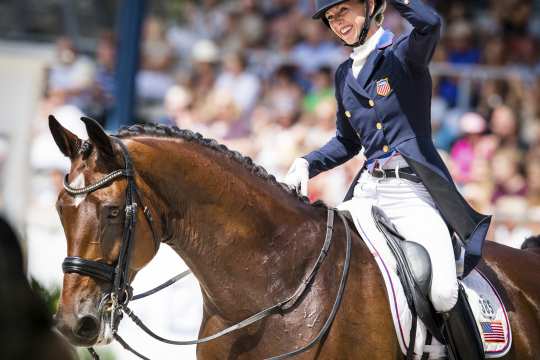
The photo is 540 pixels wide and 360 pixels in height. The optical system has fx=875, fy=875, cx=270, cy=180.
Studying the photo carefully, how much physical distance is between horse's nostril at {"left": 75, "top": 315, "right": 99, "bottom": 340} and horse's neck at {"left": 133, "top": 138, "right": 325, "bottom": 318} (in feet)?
1.70

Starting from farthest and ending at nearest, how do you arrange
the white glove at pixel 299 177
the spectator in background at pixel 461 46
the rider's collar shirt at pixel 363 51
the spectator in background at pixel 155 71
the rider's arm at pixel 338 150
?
1. the spectator in background at pixel 155 71
2. the spectator in background at pixel 461 46
3. the rider's arm at pixel 338 150
4. the white glove at pixel 299 177
5. the rider's collar shirt at pixel 363 51

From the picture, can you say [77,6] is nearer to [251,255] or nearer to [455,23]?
[455,23]

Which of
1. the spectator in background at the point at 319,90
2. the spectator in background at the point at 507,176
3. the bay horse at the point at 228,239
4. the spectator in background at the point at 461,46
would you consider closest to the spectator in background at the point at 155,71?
the spectator in background at the point at 319,90

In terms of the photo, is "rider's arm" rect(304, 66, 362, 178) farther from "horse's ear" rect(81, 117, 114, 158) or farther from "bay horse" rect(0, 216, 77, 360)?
"bay horse" rect(0, 216, 77, 360)

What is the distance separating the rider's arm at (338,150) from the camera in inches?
174

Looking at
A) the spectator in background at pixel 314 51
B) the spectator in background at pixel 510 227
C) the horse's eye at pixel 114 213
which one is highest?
the spectator in background at pixel 314 51

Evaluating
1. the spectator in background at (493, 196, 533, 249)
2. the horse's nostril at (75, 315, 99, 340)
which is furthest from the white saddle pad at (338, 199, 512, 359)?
the spectator in background at (493, 196, 533, 249)

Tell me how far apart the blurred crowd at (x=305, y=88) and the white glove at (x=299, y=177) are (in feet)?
12.5

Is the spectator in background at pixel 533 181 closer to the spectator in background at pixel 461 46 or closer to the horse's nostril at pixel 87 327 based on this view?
the spectator in background at pixel 461 46

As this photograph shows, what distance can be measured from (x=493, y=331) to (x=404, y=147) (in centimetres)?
95

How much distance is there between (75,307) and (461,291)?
1.73 metres

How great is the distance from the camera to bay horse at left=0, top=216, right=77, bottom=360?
63.0 inches

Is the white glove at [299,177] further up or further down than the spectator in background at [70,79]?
further up

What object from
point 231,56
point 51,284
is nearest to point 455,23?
point 231,56
